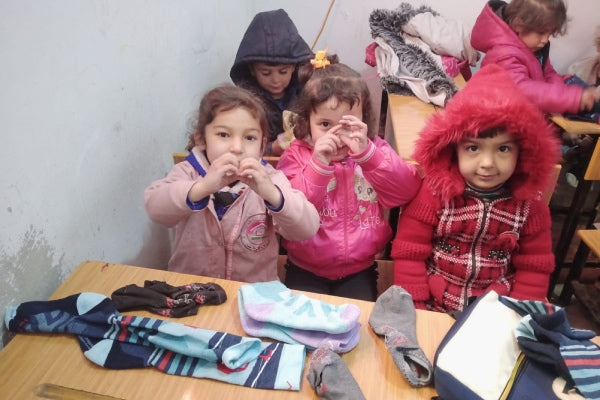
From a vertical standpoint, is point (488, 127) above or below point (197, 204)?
above

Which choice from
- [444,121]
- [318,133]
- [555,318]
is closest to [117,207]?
[318,133]

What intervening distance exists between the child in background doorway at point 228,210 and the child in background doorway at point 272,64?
637mm

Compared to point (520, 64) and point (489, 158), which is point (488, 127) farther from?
point (520, 64)

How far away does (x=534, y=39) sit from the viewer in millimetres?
2229

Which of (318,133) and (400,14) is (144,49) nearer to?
(318,133)

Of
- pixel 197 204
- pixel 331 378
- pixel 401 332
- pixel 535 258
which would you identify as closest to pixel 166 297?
pixel 197 204

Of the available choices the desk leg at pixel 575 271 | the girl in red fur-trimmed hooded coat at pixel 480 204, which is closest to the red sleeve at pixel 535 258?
the girl in red fur-trimmed hooded coat at pixel 480 204

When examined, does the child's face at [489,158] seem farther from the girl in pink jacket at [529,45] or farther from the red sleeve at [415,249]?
the girl in pink jacket at [529,45]

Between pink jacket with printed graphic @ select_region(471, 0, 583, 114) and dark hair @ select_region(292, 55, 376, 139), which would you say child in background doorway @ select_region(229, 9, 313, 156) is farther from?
pink jacket with printed graphic @ select_region(471, 0, 583, 114)

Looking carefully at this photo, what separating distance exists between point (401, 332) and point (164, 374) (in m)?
0.48

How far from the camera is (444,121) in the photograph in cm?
124

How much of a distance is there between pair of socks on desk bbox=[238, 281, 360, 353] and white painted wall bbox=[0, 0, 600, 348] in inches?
20.3

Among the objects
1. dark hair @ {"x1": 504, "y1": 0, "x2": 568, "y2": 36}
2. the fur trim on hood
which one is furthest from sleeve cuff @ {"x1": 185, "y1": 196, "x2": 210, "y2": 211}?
dark hair @ {"x1": 504, "y1": 0, "x2": 568, "y2": 36}

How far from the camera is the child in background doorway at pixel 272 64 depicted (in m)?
2.05
